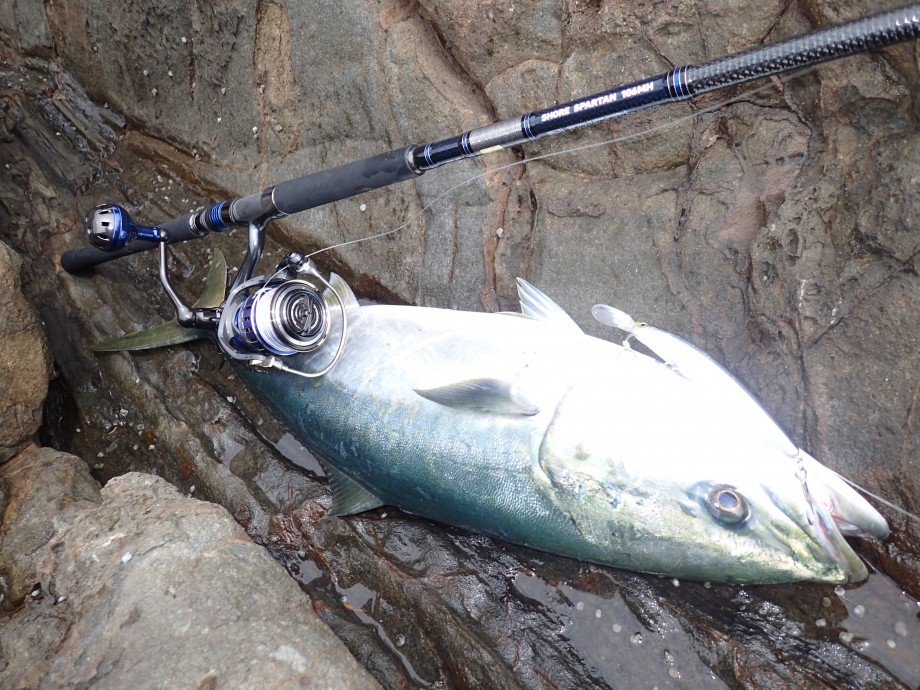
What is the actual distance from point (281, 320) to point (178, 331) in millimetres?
1141

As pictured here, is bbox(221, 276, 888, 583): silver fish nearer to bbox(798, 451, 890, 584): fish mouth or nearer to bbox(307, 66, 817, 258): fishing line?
bbox(798, 451, 890, 584): fish mouth

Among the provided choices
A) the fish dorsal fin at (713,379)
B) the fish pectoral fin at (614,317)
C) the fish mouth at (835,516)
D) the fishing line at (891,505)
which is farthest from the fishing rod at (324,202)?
the fishing line at (891,505)

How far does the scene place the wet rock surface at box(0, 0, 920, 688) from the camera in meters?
2.90

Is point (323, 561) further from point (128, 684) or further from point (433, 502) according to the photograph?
point (128, 684)

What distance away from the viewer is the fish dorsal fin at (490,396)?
2.90 metres

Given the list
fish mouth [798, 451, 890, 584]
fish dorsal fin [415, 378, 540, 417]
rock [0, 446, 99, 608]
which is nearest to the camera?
fish mouth [798, 451, 890, 584]

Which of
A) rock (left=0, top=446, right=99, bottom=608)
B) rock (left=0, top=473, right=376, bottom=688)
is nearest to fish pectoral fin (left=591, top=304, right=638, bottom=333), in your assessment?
rock (left=0, top=473, right=376, bottom=688)

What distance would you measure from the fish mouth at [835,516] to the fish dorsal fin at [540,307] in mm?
1058

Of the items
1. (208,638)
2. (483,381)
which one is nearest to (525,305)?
(483,381)

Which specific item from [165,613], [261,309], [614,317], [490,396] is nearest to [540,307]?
[614,317]

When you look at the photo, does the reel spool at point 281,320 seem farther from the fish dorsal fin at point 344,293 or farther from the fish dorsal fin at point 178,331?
the fish dorsal fin at point 178,331

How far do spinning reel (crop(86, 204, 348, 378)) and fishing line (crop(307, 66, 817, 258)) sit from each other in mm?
566

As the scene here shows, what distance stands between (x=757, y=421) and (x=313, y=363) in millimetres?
1908

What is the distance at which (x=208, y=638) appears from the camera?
2.86 meters
